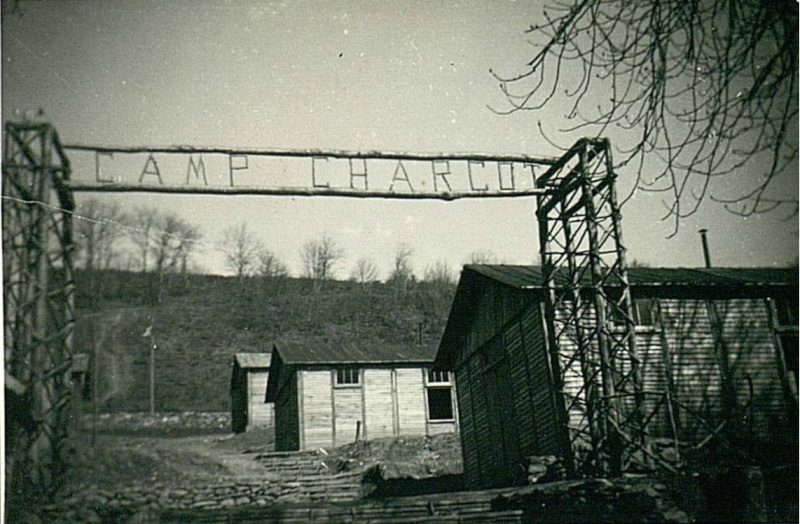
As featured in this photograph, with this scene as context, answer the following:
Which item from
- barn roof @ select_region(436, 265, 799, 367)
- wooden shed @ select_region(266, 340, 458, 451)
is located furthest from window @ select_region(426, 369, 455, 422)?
barn roof @ select_region(436, 265, 799, 367)

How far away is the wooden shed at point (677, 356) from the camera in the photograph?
11.6 m

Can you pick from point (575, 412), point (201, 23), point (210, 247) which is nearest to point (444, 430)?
point (575, 412)

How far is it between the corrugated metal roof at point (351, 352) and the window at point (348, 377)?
268 millimetres

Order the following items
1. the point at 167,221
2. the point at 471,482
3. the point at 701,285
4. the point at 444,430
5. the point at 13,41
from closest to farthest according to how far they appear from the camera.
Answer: the point at 13,41 < the point at 167,221 < the point at 701,285 < the point at 471,482 < the point at 444,430

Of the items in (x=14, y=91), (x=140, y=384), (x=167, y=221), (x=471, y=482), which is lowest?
(x=471, y=482)

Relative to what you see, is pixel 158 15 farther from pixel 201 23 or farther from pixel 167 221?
pixel 167 221

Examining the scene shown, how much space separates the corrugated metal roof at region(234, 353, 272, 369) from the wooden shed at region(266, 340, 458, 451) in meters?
0.32

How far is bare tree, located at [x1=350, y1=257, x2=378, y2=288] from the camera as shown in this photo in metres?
9.94

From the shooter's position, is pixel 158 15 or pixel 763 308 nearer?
pixel 158 15

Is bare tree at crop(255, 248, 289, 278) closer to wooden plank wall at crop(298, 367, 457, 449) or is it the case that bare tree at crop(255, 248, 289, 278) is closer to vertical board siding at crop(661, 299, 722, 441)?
vertical board siding at crop(661, 299, 722, 441)

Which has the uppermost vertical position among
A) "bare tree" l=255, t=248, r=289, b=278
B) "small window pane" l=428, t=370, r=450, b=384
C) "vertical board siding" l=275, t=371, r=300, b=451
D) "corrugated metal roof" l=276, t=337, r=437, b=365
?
"bare tree" l=255, t=248, r=289, b=278

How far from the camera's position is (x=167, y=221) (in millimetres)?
8375

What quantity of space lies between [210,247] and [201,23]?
272 cm

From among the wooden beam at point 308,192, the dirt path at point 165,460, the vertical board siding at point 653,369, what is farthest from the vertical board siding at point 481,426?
the wooden beam at point 308,192
